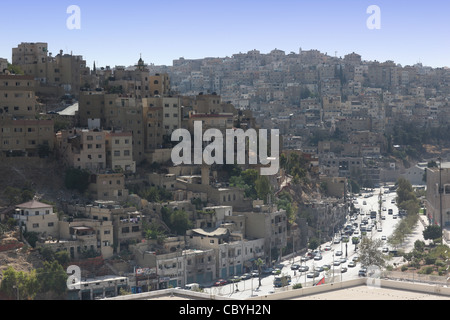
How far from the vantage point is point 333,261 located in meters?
54.7

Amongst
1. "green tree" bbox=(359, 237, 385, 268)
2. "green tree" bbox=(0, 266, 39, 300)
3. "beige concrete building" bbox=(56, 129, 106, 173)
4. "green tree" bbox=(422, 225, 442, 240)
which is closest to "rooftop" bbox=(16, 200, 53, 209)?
"green tree" bbox=(0, 266, 39, 300)

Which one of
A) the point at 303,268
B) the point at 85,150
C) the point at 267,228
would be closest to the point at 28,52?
the point at 85,150

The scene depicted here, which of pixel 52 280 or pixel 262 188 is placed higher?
pixel 262 188

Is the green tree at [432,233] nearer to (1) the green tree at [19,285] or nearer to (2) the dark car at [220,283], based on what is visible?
(2) the dark car at [220,283]

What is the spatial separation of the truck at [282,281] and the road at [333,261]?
0.22 metres

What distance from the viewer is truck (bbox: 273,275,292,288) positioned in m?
47.8

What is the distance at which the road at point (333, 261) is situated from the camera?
46591 millimetres

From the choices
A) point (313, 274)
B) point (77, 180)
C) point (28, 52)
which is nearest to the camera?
point (313, 274)

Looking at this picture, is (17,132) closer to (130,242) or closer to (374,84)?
(130,242)

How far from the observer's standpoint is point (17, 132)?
173 ft

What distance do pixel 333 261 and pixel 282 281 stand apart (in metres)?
7.52

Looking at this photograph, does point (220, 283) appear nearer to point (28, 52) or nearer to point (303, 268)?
point (303, 268)

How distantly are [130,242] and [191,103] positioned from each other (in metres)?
18.1
